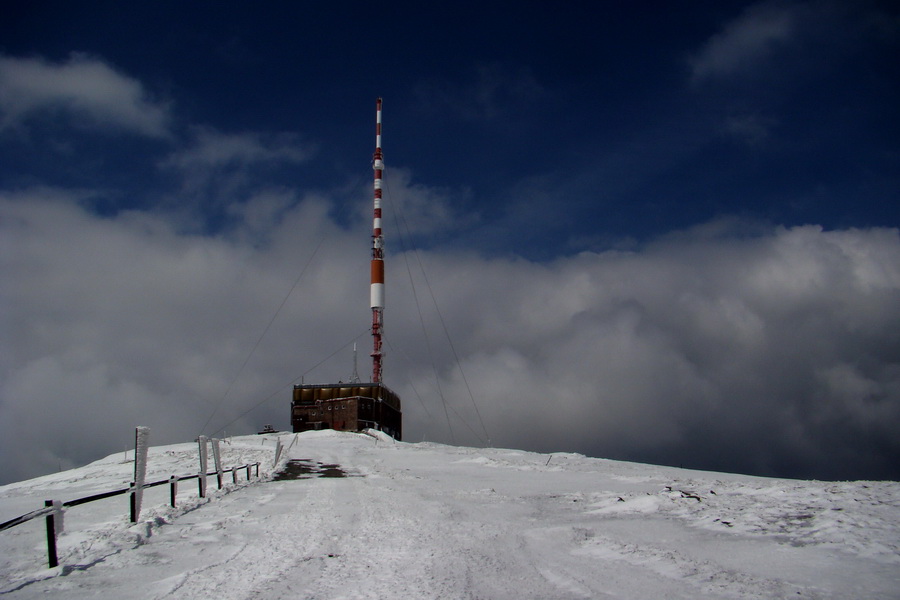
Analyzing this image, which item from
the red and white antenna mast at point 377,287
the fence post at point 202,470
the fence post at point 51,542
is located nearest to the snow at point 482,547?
the fence post at point 51,542

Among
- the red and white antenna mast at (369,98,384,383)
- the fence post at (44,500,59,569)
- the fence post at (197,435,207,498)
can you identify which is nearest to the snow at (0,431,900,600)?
the fence post at (44,500,59,569)

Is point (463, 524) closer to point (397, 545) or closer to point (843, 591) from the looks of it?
point (397, 545)

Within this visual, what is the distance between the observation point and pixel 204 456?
15672 mm

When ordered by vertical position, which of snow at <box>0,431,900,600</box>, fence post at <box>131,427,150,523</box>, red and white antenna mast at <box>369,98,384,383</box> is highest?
red and white antenna mast at <box>369,98,384,383</box>

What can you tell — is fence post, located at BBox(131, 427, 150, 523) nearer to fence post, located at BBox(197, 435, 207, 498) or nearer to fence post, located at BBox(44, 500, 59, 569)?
fence post, located at BBox(44, 500, 59, 569)

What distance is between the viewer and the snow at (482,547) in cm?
647

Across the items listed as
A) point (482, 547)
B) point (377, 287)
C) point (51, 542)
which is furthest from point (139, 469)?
point (377, 287)

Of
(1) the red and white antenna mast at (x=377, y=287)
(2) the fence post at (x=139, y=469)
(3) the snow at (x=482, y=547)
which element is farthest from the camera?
(1) the red and white antenna mast at (x=377, y=287)

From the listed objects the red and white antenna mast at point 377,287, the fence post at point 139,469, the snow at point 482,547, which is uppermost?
the red and white antenna mast at point 377,287

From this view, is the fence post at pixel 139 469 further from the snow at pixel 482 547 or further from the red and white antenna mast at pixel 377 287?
the red and white antenna mast at pixel 377 287

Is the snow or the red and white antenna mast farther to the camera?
the red and white antenna mast

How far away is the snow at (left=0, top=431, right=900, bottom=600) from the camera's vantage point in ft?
21.2

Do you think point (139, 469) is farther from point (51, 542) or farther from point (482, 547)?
point (482, 547)

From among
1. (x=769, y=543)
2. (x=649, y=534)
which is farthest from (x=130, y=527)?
(x=769, y=543)
